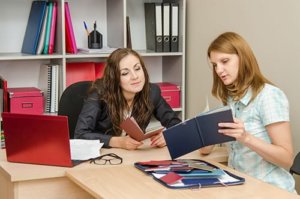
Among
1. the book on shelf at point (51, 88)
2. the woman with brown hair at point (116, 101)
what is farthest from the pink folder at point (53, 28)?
the woman with brown hair at point (116, 101)

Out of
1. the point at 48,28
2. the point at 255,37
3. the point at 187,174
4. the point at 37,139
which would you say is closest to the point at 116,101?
the point at 37,139

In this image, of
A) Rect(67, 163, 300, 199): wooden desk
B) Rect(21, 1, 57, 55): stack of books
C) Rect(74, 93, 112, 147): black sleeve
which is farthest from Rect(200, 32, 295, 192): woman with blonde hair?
Rect(21, 1, 57, 55): stack of books

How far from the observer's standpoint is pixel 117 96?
2.54m

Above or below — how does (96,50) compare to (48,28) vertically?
below

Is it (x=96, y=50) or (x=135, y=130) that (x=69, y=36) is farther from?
(x=135, y=130)

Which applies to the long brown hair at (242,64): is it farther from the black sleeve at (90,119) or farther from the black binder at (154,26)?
the black binder at (154,26)

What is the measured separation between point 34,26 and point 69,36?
235 mm

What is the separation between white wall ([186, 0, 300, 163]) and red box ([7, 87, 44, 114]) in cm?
108

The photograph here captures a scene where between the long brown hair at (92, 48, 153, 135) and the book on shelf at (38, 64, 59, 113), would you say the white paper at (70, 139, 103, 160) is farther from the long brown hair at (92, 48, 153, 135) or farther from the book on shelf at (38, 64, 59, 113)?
the book on shelf at (38, 64, 59, 113)

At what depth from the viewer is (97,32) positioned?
358cm

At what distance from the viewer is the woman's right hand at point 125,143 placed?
2341 millimetres

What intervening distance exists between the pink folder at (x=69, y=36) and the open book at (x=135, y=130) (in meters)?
1.32

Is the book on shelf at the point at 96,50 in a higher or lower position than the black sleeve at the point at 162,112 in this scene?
higher

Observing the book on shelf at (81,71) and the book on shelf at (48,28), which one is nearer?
the book on shelf at (48,28)
